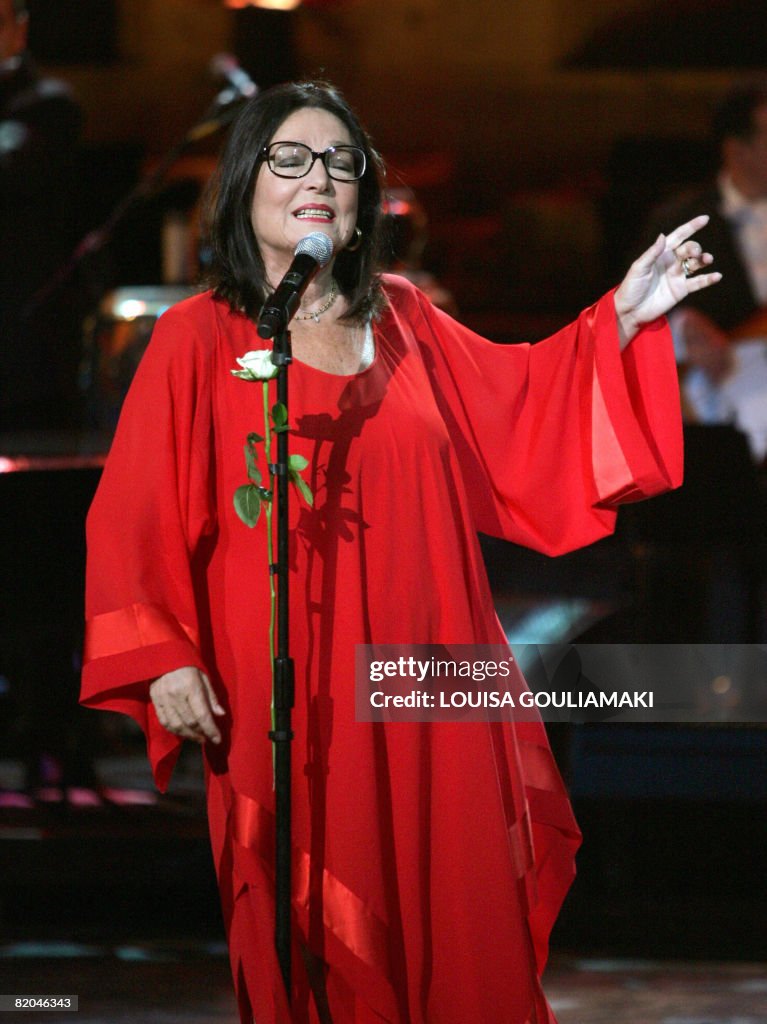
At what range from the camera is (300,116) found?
218 cm

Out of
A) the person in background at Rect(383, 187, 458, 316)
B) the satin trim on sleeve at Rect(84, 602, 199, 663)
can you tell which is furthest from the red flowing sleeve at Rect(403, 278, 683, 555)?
the person in background at Rect(383, 187, 458, 316)

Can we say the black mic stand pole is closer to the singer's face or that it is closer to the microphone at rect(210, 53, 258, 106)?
the singer's face

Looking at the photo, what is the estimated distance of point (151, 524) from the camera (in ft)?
6.82

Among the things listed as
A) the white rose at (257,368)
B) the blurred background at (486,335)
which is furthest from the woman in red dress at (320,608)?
the blurred background at (486,335)

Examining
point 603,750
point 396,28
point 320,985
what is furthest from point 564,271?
point 320,985

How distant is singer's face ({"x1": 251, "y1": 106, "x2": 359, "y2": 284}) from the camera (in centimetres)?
213

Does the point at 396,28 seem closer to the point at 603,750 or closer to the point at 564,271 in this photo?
the point at 564,271

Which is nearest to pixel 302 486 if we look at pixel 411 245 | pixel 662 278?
pixel 662 278

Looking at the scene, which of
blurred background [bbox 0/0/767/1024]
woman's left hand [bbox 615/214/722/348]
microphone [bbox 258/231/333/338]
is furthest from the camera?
blurred background [bbox 0/0/767/1024]

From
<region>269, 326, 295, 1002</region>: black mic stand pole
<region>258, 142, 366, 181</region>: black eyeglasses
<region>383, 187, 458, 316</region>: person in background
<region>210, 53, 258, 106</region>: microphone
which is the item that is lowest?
<region>269, 326, 295, 1002</region>: black mic stand pole

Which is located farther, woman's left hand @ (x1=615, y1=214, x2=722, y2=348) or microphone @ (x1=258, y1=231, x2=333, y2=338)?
woman's left hand @ (x1=615, y1=214, x2=722, y2=348)

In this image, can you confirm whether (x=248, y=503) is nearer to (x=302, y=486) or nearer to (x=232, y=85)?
(x=302, y=486)

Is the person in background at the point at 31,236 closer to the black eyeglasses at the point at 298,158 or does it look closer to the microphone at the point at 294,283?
the black eyeglasses at the point at 298,158

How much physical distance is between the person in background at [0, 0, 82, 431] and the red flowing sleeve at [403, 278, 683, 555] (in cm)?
260
